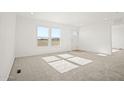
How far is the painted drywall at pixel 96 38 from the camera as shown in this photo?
5348 millimetres

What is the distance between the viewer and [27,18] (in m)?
4.54

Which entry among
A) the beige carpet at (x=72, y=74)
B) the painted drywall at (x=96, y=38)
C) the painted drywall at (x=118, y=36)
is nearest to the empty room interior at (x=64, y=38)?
the painted drywall at (x=96, y=38)

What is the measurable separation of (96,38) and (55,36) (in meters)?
3.33

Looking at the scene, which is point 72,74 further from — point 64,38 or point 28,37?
point 64,38

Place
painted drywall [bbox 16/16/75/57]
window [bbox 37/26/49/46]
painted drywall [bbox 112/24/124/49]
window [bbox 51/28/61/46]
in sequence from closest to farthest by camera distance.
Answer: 1. painted drywall [bbox 16/16/75/57]
2. window [bbox 37/26/49/46]
3. window [bbox 51/28/61/46]
4. painted drywall [bbox 112/24/124/49]

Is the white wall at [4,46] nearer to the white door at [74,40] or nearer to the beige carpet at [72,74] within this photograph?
the beige carpet at [72,74]

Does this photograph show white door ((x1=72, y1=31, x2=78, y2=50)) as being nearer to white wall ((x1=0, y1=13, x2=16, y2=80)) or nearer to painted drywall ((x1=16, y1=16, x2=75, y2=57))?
painted drywall ((x1=16, y1=16, x2=75, y2=57))

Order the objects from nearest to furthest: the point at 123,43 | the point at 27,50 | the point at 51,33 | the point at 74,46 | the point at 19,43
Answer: the point at 19,43 < the point at 27,50 < the point at 51,33 < the point at 74,46 < the point at 123,43

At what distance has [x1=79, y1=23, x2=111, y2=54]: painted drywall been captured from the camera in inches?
211

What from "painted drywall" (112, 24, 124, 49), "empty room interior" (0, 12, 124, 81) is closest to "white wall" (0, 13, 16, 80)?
"empty room interior" (0, 12, 124, 81)
